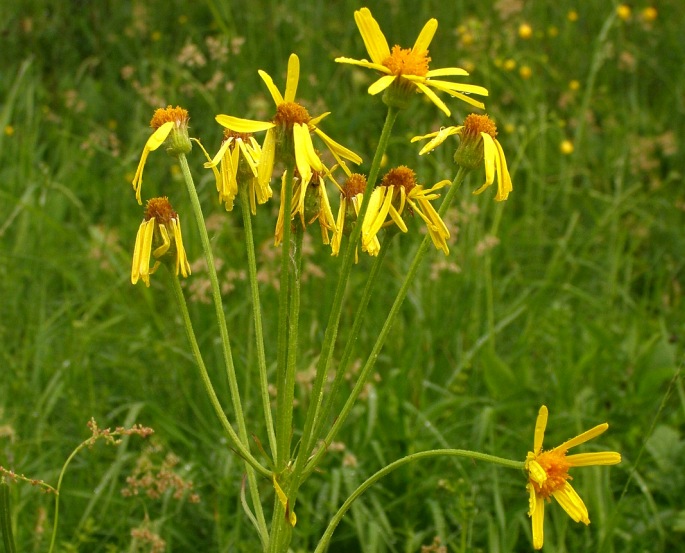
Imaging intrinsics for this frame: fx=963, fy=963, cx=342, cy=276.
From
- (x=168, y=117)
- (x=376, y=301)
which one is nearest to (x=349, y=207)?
(x=168, y=117)

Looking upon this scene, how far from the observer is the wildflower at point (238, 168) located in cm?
152

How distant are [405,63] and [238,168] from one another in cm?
35

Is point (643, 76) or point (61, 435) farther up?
point (643, 76)

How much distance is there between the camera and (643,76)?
18.3 feet

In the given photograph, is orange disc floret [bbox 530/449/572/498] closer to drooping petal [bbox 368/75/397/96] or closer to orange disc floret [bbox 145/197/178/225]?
drooping petal [bbox 368/75/397/96]

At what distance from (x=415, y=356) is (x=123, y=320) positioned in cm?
107

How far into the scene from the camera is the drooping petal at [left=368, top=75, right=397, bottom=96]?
1.26 metres

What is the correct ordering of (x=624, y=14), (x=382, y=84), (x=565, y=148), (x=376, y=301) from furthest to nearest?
(x=624, y=14) → (x=565, y=148) → (x=376, y=301) → (x=382, y=84)

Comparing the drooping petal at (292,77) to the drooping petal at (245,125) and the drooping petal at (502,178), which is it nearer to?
the drooping petal at (245,125)

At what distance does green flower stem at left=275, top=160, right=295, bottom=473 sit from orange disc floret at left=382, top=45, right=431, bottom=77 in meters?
0.20

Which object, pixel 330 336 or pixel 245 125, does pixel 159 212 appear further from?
pixel 330 336

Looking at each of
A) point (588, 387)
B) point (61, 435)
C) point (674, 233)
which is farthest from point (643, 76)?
point (61, 435)

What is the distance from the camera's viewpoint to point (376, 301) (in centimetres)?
331

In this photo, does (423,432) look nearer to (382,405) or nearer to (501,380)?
(382,405)
